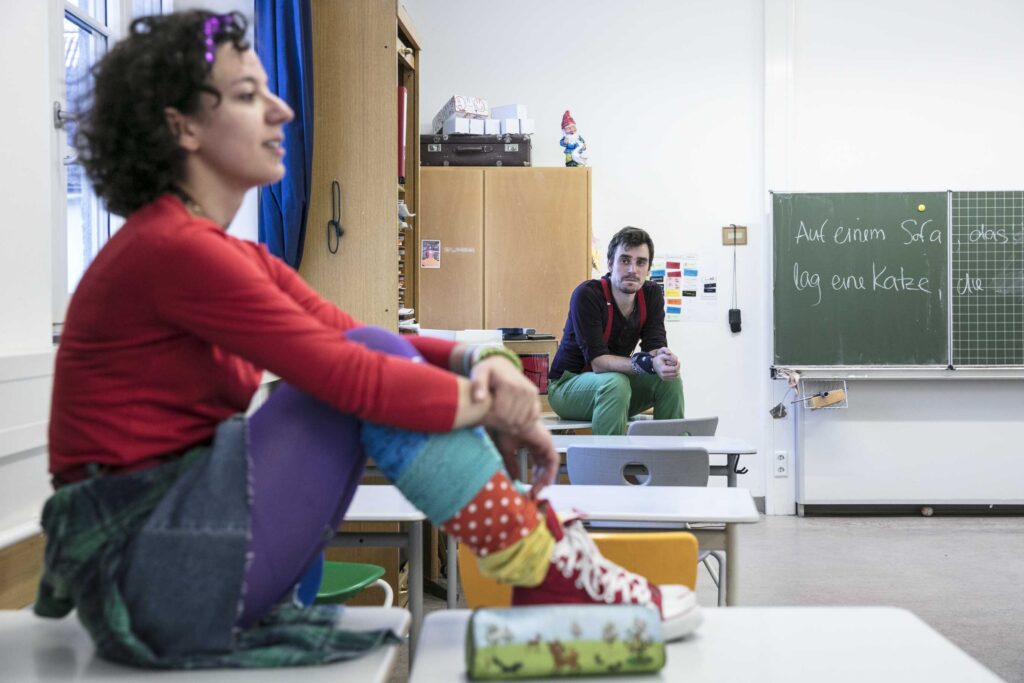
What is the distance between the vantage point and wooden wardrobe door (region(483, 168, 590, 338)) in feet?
17.9

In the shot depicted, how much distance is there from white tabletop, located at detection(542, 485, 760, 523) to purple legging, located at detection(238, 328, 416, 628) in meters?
0.64

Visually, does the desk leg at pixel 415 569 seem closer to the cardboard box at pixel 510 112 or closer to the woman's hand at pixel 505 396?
the woman's hand at pixel 505 396

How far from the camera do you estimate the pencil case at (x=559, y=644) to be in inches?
39.8

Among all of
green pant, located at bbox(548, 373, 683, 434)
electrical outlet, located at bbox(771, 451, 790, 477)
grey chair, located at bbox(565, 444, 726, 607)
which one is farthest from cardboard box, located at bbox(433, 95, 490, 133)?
grey chair, located at bbox(565, 444, 726, 607)

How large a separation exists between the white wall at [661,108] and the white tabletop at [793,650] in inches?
186

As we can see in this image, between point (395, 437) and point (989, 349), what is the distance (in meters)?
5.29

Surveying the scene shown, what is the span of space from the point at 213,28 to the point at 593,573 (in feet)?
2.48

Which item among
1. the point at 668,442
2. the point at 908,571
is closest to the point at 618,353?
the point at 668,442

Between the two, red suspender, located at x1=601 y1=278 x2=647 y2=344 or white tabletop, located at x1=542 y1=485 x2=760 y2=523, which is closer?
white tabletop, located at x1=542 y1=485 x2=760 y2=523

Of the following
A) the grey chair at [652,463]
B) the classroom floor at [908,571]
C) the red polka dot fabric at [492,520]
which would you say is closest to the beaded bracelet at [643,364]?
the classroom floor at [908,571]

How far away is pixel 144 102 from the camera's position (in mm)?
1120

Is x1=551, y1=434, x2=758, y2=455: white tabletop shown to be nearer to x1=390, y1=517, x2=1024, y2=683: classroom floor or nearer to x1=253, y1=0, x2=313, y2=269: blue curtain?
x1=390, y1=517, x2=1024, y2=683: classroom floor

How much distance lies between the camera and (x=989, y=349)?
18.3 feet

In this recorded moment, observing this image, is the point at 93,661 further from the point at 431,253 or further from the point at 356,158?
the point at 431,253
